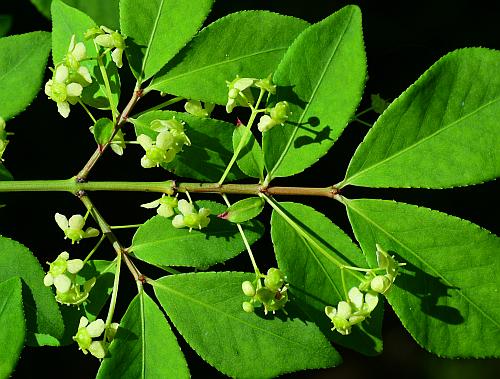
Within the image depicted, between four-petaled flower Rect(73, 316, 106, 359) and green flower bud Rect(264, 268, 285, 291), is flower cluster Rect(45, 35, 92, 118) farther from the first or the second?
green flower bud Rect(264, 268, 285, 291)

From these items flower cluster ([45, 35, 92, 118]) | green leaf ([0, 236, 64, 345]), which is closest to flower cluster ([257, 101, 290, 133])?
flower cluster ([45, 35, 92, 118])

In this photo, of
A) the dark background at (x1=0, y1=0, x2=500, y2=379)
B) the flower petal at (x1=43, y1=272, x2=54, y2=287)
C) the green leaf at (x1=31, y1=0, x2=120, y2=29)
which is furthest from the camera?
the dark background at (x1=0, y1=0, x2=500, y2=379)

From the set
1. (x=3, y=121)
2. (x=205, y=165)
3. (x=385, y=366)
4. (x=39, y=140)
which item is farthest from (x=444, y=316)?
(x=385, y=366)

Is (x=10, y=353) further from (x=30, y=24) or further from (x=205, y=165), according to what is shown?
(x=30, y=24)

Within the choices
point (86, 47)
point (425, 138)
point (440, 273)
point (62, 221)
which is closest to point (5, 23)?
point (86, 47)

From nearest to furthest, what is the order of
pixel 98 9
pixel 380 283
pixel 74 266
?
pixel 380 283 < pixel 74 266 < pixel 98 9

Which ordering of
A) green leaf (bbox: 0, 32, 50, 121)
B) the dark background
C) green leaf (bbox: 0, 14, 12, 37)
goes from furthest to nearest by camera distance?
the dark background < green leaf (bbox: 0, 14, 12, 37) < green leaf (bbox: 0, 32, 50, 121)

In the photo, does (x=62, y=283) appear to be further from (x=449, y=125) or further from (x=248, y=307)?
(x=449, y=125)
